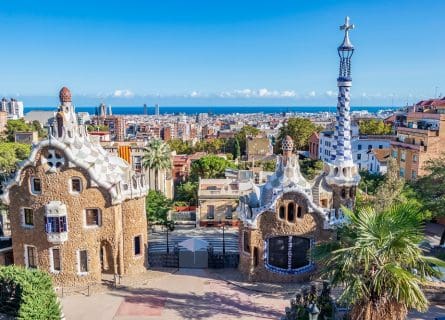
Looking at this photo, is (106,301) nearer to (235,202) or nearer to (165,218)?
(165,218)

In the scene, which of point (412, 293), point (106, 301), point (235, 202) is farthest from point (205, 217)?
point (412, 293)

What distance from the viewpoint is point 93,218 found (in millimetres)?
30562

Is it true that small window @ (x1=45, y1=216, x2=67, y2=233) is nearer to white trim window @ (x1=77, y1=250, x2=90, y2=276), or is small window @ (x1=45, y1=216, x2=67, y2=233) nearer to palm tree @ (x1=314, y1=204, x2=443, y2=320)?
white trim window @ (x1=77, y1=250, x2=90, y2=276)

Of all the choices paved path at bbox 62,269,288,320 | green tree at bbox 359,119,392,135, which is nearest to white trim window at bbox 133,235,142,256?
paved path at bbox 62,269,288,320

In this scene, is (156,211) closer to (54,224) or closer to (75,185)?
(75,185)

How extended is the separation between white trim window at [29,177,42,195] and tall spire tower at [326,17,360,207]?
23158 mm

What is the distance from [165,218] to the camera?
40875 mm

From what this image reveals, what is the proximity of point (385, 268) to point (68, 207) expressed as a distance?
23154 millimetres

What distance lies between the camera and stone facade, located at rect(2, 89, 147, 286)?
96.1 feet

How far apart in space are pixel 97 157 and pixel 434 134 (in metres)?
45.2

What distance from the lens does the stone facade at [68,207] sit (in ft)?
96.1

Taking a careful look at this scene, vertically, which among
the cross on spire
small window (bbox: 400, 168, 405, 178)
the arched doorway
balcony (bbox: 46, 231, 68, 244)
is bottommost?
the arched doorway

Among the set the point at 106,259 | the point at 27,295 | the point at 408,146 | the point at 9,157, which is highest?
the point at 408,146

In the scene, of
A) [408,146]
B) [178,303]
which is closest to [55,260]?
[178,303]
